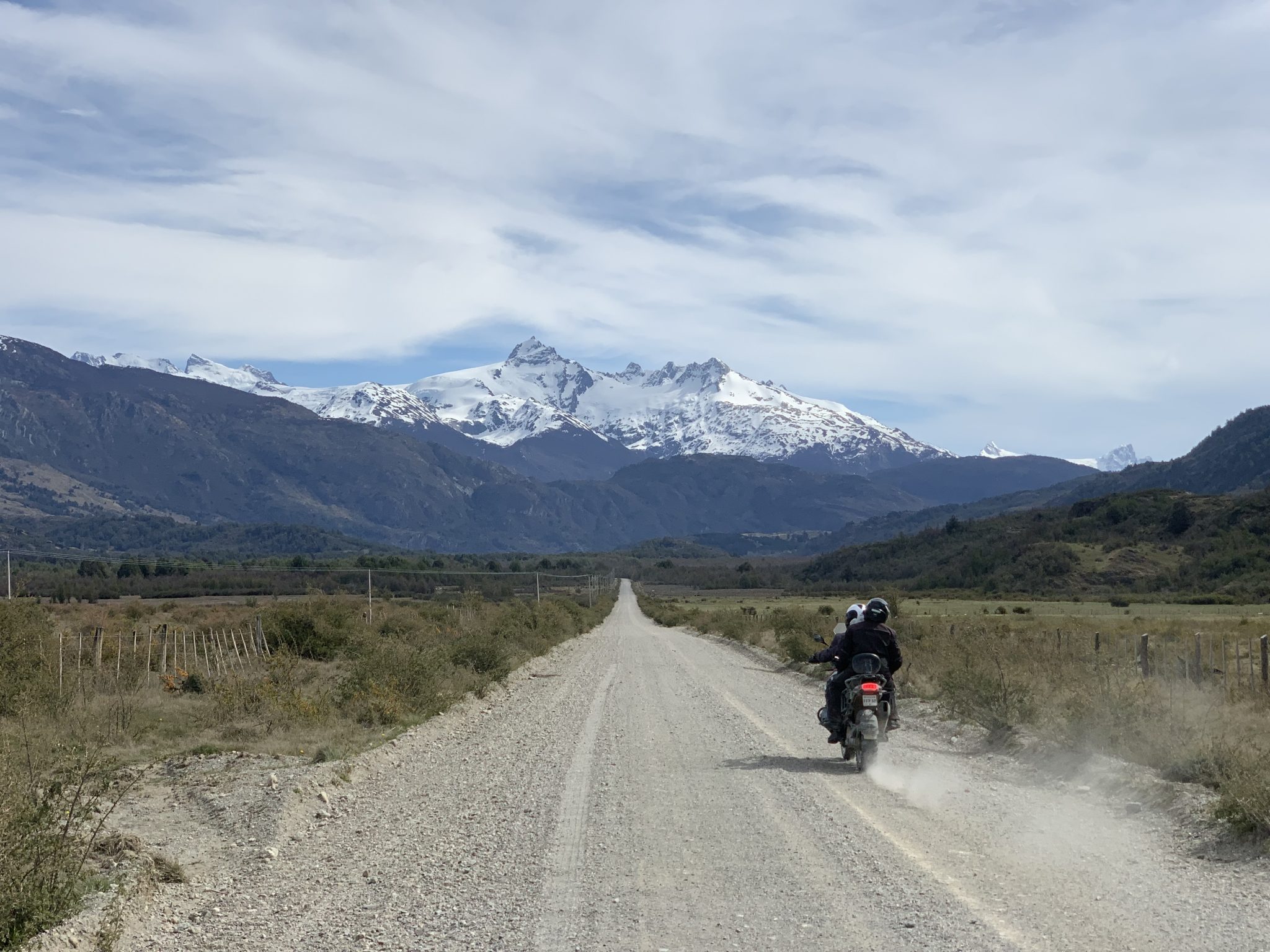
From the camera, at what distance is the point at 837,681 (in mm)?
12680

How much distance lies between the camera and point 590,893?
23.2 feet

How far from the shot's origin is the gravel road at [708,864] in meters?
6.29

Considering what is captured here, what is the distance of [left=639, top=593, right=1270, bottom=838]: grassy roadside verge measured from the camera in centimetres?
947

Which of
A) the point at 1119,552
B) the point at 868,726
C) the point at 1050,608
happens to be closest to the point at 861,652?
the point at 868,726

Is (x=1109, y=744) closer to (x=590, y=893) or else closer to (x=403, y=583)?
(x=590, y=893)

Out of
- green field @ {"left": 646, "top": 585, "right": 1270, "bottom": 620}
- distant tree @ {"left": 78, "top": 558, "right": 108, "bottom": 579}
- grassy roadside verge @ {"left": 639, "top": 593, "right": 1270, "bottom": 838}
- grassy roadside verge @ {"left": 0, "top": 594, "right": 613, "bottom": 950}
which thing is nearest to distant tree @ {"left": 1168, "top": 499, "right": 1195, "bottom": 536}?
green field @ {"left": 646, "top": 585, "right": 1270, "bottom": 620}

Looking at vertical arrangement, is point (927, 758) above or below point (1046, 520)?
below

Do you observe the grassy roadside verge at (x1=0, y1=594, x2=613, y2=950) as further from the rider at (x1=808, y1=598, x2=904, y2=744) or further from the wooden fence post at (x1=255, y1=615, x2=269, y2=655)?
the rider at (x1=808, y1=598, x2=904, y2=744)

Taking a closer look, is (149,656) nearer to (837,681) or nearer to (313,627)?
(313,627)

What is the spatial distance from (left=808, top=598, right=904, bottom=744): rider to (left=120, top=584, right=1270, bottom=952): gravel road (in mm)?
549

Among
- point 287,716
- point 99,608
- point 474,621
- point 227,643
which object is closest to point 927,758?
point 287,716

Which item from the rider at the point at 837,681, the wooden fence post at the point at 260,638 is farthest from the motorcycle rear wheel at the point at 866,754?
the wooden fence post at the point at 260,638

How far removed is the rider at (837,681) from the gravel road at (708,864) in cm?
43

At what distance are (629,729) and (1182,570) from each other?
84469 millimetres
